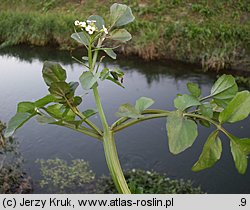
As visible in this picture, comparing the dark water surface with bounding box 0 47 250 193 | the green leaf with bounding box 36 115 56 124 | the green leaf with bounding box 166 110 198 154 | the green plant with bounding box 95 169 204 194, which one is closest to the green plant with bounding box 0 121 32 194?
the dark water surface with bounding box 0 47 250 193

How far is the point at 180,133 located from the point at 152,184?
8.98 ft

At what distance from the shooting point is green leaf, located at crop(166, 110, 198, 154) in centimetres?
38

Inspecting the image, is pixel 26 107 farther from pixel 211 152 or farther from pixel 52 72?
pixel 211 152

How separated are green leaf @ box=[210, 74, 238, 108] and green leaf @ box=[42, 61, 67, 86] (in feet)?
0.61

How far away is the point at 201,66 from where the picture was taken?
18.7 feet

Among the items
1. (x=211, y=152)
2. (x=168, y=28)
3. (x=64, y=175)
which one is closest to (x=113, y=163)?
(x=211, y=152)

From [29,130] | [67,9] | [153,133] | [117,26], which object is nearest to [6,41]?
[67,9]

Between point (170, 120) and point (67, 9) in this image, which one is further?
point (67, 9)

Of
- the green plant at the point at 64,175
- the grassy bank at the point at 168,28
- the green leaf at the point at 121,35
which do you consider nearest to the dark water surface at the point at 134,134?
the green plant at the point at 64,175

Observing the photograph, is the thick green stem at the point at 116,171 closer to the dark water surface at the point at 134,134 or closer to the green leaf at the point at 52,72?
the green leaf at the point at 52,72

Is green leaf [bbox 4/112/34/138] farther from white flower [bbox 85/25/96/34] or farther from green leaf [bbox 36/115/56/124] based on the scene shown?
white flower [bbox 85/25/96/34]

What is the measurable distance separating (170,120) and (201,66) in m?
5.45

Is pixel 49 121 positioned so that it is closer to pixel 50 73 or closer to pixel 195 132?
pixel 50 73

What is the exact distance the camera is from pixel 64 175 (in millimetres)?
3297
